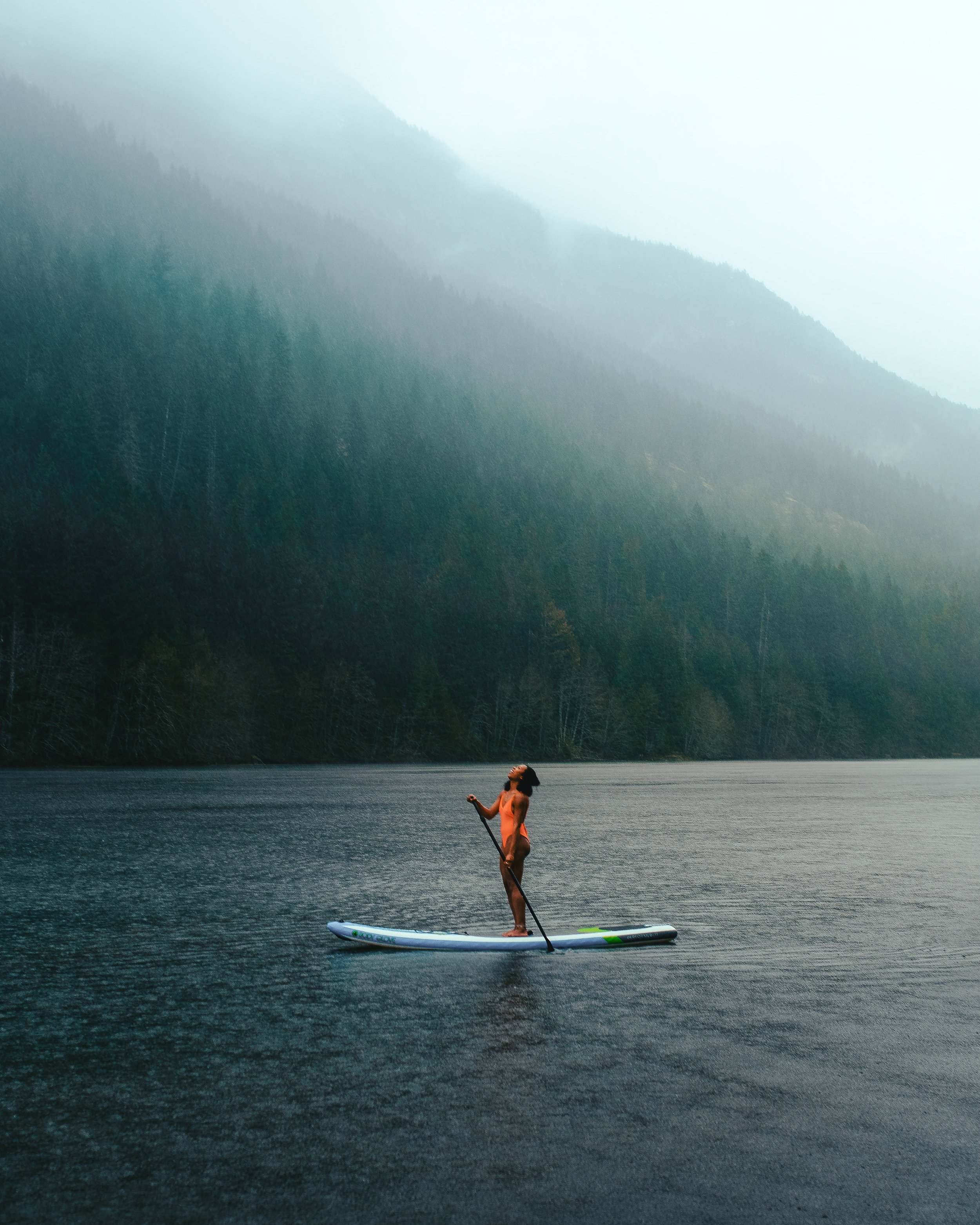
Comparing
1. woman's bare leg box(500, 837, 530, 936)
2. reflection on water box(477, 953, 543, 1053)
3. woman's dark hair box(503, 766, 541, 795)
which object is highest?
woman's dark hair box(503, 766, 541, 795)

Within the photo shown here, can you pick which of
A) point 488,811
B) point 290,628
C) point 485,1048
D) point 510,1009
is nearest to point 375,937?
point 488,811

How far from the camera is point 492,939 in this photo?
19.3m

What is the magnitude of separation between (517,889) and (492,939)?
→ 113cm

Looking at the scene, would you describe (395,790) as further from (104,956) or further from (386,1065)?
(386,1065)

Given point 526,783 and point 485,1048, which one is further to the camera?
point 526,783

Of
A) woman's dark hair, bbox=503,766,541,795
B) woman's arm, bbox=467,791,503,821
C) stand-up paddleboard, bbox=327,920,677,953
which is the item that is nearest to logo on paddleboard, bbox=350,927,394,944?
stand-up paddleboard, bbox=327,920,677,953

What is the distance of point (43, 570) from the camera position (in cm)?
12206

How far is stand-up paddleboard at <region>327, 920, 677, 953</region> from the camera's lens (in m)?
19.2

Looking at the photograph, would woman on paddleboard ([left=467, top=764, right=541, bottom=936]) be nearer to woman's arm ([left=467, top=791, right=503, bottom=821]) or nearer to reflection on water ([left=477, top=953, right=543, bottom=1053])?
woman's arm ([left=467, top=791, right=503, bottom=821])

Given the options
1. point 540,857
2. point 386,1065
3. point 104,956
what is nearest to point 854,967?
point 386,1065

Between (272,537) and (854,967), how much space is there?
159185 mm

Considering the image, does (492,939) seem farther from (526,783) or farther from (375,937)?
(526,783)

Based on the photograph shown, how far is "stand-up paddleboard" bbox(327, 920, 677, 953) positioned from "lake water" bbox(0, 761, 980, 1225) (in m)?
0.28

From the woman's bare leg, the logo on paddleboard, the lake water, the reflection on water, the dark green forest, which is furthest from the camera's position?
the dark green forest
